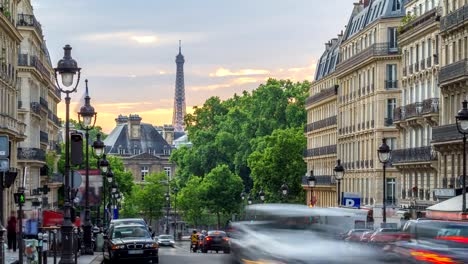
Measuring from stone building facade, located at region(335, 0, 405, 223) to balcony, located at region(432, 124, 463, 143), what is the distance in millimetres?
18779

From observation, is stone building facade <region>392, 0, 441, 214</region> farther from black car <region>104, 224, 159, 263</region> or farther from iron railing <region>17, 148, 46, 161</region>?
black car <region>104, 224, 159, 263</region>

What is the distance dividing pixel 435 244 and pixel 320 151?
10456cm

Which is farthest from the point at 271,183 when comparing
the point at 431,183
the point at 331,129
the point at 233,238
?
the point at 233,238

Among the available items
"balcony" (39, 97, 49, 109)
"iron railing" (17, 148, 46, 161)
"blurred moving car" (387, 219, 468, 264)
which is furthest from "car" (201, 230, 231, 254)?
"blurred moving car" (387, 219, 468, 264)

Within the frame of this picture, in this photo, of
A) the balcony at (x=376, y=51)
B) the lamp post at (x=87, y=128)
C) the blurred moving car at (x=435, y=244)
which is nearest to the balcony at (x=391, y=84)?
the balcony at (x=376, y=51)

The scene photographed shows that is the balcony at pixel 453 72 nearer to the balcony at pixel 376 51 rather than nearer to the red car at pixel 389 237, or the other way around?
the balcony at pixel 376 51

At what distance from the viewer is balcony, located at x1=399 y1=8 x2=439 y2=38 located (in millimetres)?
80875

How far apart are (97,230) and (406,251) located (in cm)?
4708

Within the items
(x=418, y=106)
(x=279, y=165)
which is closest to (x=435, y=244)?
(x=418, y=106)

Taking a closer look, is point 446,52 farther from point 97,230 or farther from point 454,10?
point 97,230

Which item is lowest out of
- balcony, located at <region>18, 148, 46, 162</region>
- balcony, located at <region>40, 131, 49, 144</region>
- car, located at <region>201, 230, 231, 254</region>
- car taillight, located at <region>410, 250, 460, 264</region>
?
car, located at <region>201, 230, 231, 254</region>

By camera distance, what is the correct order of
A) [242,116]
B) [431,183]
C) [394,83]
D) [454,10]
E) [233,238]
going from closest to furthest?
[233,238], [454,10], [431,183], [394,83], [242,116]

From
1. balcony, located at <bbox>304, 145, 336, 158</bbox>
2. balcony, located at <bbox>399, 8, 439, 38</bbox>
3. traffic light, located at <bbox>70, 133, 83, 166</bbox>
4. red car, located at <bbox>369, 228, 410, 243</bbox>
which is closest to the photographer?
red car, located at <bbox>369, 228, 410, 243</bbox>

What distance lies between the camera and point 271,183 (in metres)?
134
